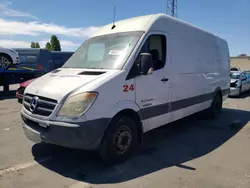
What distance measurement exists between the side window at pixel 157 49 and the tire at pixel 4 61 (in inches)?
366

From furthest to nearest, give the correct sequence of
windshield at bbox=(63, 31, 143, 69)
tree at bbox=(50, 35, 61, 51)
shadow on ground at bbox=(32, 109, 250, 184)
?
tree at bbox=(50, 35, 61, 51) < windshield at bbox=(63, 31, 143, 69) < shadow on ground at bbox=(32, 109, 250, 184)

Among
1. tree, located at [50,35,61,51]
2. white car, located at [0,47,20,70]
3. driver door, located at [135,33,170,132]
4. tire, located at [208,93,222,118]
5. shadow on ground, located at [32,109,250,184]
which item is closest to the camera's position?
shadow on ground, located at [32,109,250,184]

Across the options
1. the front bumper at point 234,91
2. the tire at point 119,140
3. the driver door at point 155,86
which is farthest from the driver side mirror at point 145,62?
the front bumper at point 234,91

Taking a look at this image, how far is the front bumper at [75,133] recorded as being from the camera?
3.39 m

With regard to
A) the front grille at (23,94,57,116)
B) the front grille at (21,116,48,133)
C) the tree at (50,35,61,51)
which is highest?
the tree at (50,35,61,51)

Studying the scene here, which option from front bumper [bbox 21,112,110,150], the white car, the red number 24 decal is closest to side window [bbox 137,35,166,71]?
the red number 24 decal

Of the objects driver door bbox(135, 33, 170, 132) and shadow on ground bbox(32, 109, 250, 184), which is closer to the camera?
shadow on ground bbox(32, 109, 250, 184)

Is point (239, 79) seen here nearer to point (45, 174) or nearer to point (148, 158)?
point (148, 158)

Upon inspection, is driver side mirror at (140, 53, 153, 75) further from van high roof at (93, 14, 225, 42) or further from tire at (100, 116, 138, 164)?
tire at (100, 116, 138, 164)

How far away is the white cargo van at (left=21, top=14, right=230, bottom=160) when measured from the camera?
136 inches

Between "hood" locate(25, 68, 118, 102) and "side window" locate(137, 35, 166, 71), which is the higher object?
"side window" locate(137, 35, 166, 71)

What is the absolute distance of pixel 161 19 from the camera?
4.78 meters

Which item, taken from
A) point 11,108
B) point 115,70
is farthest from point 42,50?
point 115,70

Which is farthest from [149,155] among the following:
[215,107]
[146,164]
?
[215,107]
